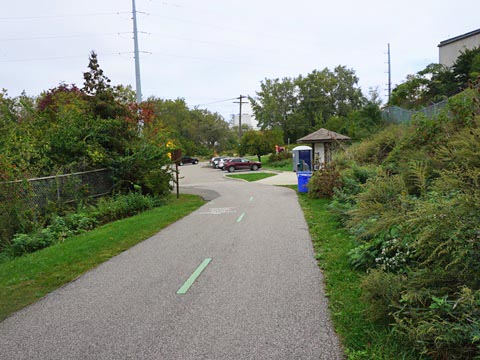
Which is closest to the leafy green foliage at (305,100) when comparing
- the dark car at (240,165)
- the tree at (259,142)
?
the tree at (259,142)

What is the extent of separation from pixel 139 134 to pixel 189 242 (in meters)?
11.3

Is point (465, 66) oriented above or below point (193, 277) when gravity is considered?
above

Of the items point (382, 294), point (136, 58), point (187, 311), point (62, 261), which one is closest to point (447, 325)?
point (382, 294)

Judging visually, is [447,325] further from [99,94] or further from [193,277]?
[99,94]

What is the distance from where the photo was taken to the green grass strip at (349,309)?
Result: 3.54 meters

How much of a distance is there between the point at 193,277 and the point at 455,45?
1439 inches

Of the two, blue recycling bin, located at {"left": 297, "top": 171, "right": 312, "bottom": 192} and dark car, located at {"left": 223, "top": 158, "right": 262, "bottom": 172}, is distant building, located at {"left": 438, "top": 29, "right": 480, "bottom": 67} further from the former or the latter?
dark car, located at {"left": 223, "top": 158, "right": 262, "bottom": 172}

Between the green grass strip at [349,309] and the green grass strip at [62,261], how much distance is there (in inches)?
165

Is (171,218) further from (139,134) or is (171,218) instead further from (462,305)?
(462,305)

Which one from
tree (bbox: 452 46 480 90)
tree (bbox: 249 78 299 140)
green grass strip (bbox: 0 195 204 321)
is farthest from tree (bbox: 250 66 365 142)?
green grass strip (bbox: 0 195 204 321)

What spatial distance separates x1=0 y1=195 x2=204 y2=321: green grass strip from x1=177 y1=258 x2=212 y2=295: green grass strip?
2.06m

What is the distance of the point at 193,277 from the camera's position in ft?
20.3

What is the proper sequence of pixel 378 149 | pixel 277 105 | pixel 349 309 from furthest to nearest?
pixel 277 105 → pixel 378 149 → pixel 349 309

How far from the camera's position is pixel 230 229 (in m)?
10.6
